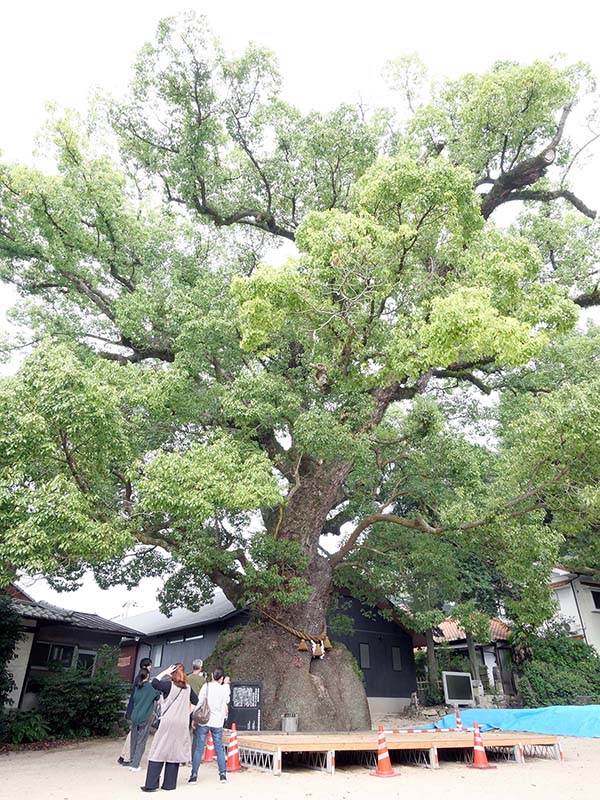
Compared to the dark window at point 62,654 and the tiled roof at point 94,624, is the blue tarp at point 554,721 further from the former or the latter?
the dark window at point 62,654

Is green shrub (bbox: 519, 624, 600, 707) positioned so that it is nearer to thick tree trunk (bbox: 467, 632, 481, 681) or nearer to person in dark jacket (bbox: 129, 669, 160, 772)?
thick tree trunk (bbox: 467, 632, 481, 681)

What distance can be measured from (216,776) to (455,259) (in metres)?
9.16

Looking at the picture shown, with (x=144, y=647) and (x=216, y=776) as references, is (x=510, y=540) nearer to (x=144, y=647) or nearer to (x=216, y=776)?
(x=216, y=776)

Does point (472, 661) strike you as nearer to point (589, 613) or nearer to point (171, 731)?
point (589, 613)

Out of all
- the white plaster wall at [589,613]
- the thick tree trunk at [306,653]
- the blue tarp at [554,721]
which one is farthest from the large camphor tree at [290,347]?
the white plaster wall at [589,613]

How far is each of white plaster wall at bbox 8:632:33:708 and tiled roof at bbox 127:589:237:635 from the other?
4183 mm

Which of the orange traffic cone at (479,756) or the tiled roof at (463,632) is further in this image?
the tiled roof at (463,632)

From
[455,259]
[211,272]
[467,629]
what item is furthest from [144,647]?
[455,259]

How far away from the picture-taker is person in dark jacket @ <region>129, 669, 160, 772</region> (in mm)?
6547

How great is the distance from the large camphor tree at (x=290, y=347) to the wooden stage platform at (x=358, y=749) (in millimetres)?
2284

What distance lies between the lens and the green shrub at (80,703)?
37.7 ft

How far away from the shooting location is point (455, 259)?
387 inches

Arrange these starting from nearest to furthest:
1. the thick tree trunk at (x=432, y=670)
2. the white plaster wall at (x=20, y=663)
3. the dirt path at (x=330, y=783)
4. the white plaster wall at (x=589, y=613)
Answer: the dirt path at (x=330, y=783) → the white plaster wall at (x=20, y=663) → the white plaster wall at (x=589, y=613) → the thick tree trunk at (x=432, y=670)

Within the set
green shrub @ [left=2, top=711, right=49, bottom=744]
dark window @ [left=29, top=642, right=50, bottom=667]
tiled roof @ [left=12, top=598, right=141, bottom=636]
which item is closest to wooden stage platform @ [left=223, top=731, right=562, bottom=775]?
green shrub @ [left=2, top=711, right=49, bottom=744]
